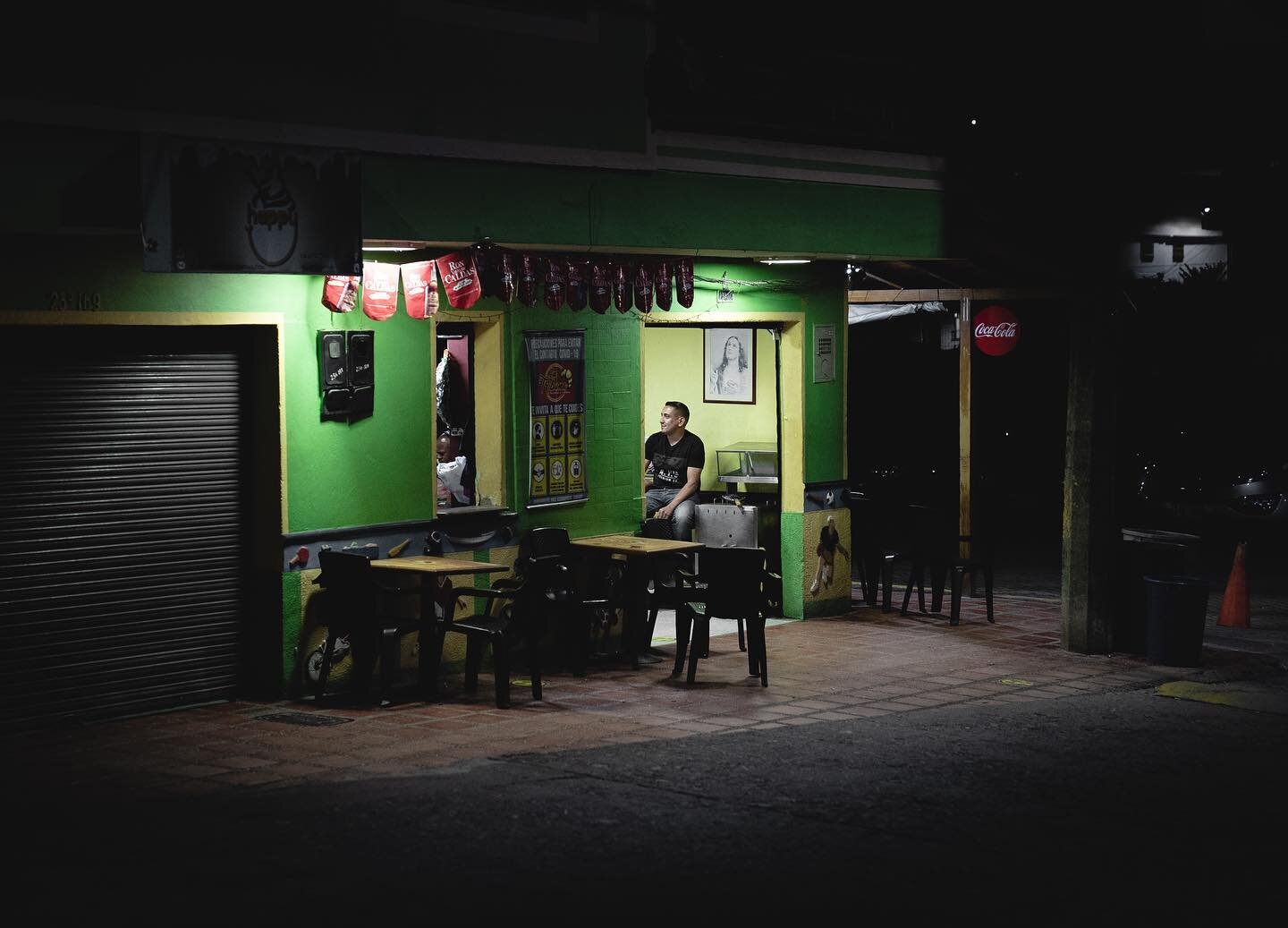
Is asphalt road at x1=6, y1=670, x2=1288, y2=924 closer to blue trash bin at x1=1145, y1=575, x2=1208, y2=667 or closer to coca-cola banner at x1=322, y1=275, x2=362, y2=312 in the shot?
blue trash bin at x1=1145, y1=575, x2=1208, y2=667

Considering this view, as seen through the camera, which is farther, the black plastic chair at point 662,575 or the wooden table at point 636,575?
the wooden table at point 636,575

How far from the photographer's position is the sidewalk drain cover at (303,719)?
10.4 meters

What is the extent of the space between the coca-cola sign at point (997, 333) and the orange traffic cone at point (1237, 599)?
3524 millimetres

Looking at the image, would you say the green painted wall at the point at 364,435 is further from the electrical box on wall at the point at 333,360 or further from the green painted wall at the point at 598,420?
the green painted wall at the point at 598,420

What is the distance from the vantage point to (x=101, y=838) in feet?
23.7

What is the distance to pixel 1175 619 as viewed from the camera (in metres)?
12.6

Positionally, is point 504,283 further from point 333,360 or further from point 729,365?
point 729,365

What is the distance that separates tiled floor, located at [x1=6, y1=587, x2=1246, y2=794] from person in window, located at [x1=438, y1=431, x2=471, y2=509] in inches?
58.8

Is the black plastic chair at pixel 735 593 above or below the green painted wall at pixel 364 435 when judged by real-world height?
below

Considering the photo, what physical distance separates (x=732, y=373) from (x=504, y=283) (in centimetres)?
635

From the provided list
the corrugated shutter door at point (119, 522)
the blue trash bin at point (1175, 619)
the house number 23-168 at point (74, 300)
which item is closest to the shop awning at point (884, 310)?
the blue trash bin at point (1175, 619)

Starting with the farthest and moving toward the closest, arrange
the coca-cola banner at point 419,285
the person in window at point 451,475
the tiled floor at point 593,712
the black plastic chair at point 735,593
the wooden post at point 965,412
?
1. the wooden post at point 965,412
2. the person in window at point 451,475
3. the black plastic chair at point 735,593
4. the coca-cola banner at point 419,285
5. the tiled floor at point 593,712

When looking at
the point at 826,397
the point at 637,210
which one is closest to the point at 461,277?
the point at 637,210

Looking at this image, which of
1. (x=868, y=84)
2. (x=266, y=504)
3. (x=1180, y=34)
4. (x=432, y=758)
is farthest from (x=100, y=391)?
(x=1180, y=34)
